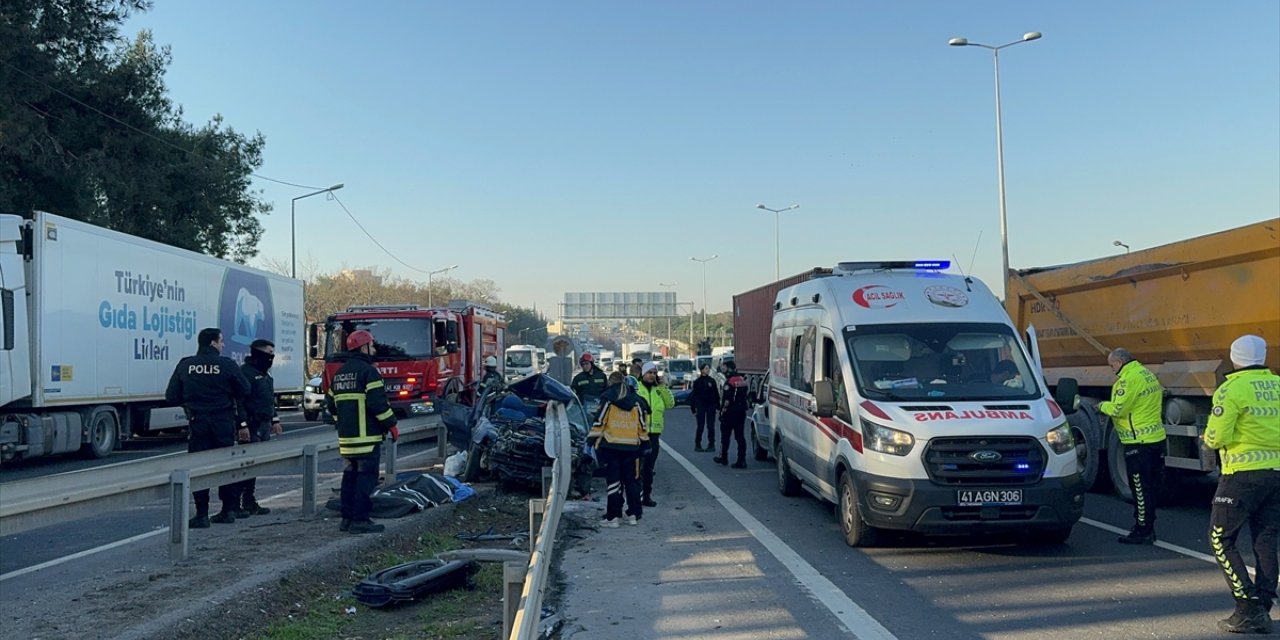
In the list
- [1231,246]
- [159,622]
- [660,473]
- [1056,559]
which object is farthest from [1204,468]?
[159,622]

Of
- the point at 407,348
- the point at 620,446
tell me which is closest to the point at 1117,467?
the point at 620,446

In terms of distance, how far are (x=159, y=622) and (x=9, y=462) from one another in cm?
1336

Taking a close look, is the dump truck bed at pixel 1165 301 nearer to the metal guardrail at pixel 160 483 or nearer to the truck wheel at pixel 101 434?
the metal guardrail at pixel 160 483

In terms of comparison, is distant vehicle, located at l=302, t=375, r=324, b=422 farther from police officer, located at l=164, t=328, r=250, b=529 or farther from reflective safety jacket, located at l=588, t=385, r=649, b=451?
reflective safety jacket, located at l=588, t=385, r=649, b=451

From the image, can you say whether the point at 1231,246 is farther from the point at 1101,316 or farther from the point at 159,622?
the point at 159,622

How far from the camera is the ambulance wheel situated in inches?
340

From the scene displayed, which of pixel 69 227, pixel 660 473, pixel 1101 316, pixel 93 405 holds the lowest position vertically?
pixel 660 473

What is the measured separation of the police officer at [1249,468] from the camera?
6.14m

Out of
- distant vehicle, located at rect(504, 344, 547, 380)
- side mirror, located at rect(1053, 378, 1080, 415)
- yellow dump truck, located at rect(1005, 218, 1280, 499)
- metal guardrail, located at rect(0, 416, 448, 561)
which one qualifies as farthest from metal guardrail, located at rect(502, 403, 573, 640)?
distant vehicle, located at rect(504, 344, 547, 380)

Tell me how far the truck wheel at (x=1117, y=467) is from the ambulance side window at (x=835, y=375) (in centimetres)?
419

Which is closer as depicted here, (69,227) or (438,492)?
(438,492)

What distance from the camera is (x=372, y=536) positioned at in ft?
29.1

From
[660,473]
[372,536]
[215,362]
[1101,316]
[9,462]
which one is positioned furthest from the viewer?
Answer: [9,462]

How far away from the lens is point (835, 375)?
9547 millimetres
